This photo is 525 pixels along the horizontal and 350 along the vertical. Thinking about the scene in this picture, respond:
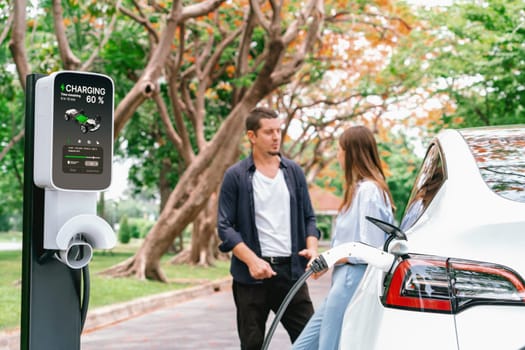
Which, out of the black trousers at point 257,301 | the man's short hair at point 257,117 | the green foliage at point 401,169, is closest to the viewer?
the black trousers at point 257,301

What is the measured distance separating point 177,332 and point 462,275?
8.16 metres

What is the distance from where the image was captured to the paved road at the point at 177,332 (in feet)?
30.7

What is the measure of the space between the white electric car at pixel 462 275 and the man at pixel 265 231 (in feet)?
7.22

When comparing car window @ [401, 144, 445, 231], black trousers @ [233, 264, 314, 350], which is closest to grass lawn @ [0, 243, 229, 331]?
black trousers @ [233, 264, 314, 350]

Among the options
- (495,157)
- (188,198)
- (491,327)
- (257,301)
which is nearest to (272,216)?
(257,301)

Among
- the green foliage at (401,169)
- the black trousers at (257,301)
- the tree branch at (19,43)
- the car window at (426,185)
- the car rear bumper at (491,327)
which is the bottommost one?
the green foliage at (401,169)

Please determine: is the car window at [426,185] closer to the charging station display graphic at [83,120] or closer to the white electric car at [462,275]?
the white electric car at [462,275]

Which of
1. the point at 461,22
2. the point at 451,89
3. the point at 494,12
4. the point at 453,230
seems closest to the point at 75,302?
the point at 453,230

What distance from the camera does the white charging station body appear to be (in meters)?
4.09

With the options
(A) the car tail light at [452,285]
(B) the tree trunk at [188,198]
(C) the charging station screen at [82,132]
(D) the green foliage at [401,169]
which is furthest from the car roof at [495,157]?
(D) the green foliage at [401,169]

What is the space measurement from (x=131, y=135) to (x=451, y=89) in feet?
38.5

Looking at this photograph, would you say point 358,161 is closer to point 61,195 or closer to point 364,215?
point 364,215

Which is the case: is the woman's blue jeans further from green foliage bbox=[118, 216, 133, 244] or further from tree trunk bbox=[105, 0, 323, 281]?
green foliage bbox=[118, 216, 133, 244]

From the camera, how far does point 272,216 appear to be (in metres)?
5.36
